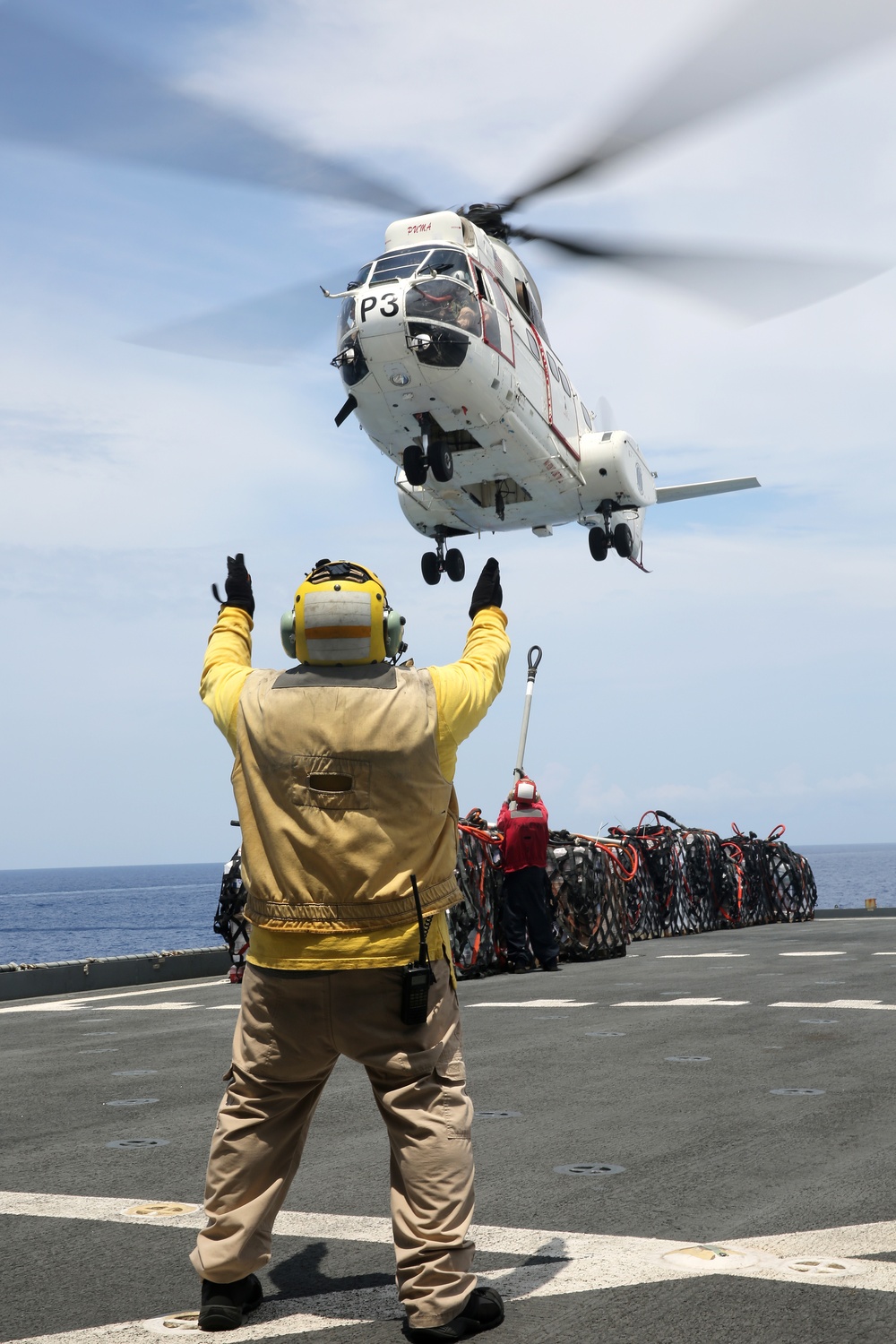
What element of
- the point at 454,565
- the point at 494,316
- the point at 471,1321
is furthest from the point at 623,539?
the point at 471,1321

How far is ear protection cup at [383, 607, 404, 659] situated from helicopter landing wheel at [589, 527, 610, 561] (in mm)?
21516

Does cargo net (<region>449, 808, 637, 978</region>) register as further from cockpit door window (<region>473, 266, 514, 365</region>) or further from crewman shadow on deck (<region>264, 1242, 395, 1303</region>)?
crewman shadow on deck (<region>264, 1242, 395, 1303</region>)

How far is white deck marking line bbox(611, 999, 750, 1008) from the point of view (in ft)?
33.0

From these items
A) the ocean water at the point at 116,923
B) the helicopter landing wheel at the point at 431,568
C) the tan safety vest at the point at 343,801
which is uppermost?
the helicopter landing wheel at the point at 431,568

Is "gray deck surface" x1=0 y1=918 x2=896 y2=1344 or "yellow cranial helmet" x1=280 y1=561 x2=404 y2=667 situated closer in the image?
"gray deck surface" x1=0 y1=918 x2=896 y2=1344

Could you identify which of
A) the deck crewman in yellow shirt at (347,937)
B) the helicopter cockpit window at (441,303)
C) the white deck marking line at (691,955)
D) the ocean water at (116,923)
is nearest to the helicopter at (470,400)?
the helicopter cockpit window at (441,303)

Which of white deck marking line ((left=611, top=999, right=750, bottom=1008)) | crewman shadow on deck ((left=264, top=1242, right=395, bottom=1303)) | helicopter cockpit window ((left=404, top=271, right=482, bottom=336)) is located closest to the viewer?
crewman shadow on deck ((left=264, top=1242, right=395, bottom=1303))

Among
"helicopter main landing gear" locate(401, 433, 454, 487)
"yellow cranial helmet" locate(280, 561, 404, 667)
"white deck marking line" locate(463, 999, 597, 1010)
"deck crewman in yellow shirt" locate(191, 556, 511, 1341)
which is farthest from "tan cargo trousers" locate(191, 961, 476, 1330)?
"helicopter main landing gear" locate(401, 433, 454, 487)

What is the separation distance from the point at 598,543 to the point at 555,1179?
A: 21.3 m

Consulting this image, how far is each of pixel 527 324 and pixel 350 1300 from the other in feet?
63.2

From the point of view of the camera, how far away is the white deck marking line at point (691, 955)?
51.8 ft

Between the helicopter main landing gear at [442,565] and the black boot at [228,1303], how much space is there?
69.4 ft

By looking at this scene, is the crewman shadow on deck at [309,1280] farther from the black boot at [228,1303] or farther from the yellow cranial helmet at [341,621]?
the yellow cranial helmet at [341,621]

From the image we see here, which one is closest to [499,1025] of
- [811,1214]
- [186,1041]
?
[186,1041]
